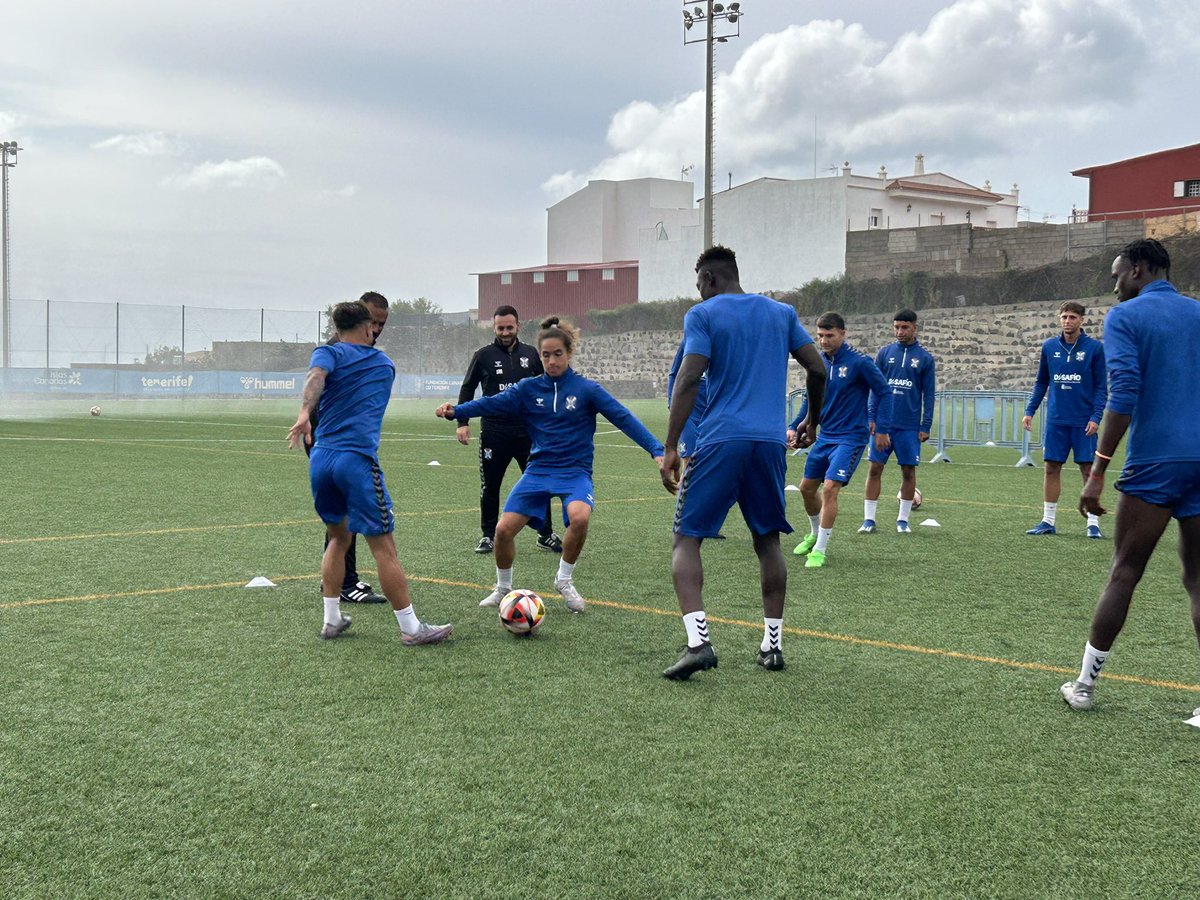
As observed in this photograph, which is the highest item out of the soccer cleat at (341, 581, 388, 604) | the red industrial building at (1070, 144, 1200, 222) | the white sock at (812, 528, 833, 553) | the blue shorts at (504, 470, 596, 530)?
the red industrial building at (1070, 144, 1200, 222)

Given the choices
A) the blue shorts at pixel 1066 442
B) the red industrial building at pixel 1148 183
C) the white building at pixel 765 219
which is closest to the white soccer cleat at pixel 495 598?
the blue shorts at pixel 1066 442

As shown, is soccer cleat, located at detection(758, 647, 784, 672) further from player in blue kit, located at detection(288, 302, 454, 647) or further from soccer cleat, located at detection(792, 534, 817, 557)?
soccer cleat, located at detection(792, 534, 817, 557)

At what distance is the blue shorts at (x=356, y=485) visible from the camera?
6340 millimetres

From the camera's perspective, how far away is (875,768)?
4.41 metres

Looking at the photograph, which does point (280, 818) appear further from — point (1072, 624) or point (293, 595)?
point (1072, 624)

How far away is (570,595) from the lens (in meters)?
7.47

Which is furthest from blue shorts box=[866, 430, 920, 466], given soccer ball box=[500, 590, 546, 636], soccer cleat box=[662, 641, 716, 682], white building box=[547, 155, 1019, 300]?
white building box=[547, 155, 1019, 300]

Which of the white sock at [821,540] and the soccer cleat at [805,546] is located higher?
the white sock at [821,540]

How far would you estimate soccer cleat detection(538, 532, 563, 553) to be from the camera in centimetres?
1024

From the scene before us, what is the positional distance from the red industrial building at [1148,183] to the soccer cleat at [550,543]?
44.1 meters

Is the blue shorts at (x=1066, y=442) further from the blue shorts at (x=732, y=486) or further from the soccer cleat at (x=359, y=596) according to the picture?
the soccer cleat at (x=359, y=596)

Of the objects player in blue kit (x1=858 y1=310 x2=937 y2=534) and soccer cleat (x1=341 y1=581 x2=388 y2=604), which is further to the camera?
player in blue kit (x1=858 y1=310 x2=937 y2=534)

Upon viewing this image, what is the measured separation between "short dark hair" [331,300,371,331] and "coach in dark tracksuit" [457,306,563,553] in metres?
3.34

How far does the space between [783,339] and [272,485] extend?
10847mm
